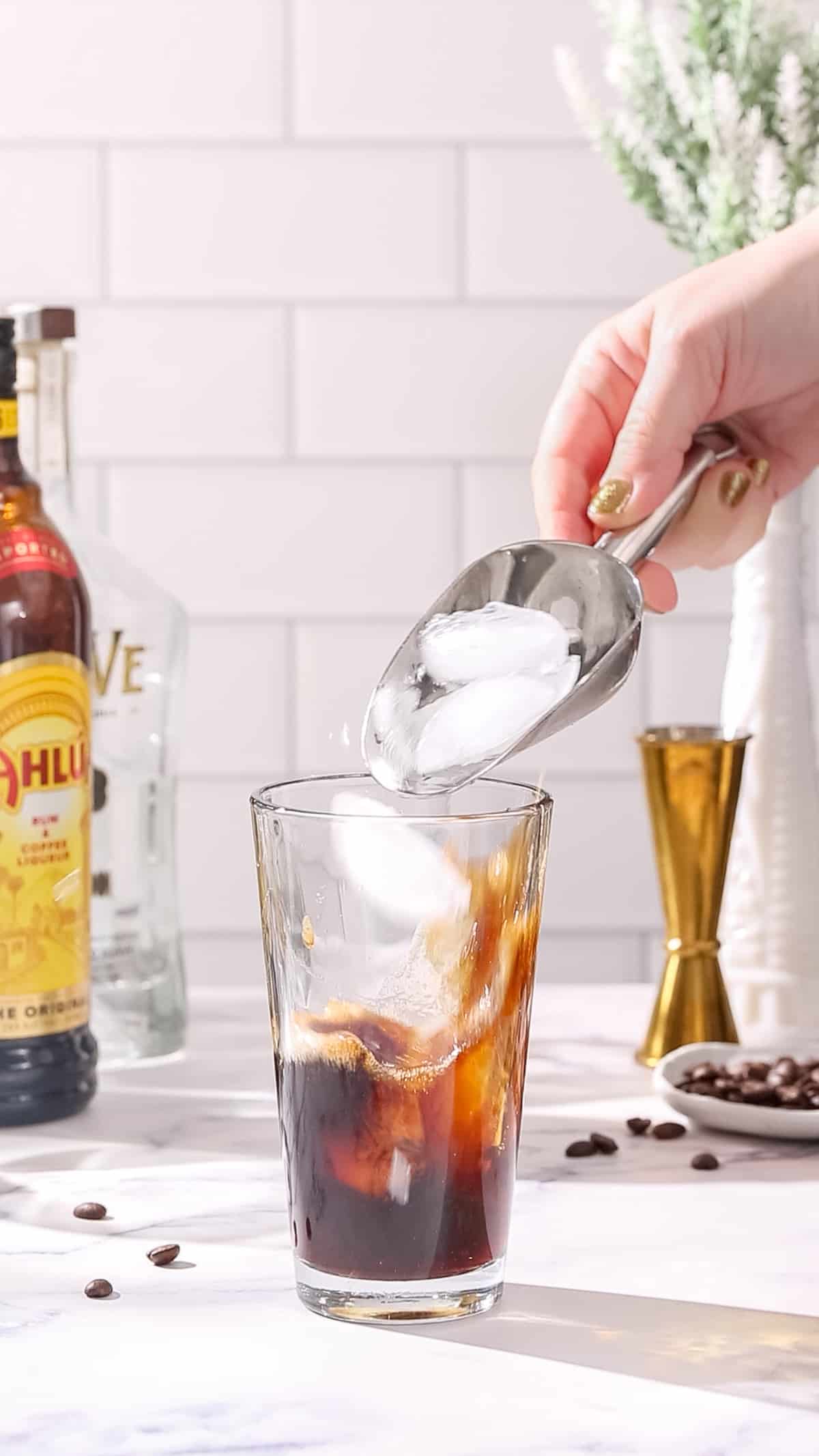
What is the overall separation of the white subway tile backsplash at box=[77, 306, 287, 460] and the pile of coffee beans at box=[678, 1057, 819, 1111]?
0.95 metres

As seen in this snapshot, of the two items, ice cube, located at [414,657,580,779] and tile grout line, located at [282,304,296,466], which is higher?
tile grout line, located at [282,304,296,466]

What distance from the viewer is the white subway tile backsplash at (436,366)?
64.6 inches

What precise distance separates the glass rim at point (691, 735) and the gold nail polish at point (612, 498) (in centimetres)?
12

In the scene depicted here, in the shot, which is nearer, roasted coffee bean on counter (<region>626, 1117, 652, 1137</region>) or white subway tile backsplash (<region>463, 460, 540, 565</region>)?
roasted coffee bean on counter (<region>626, 1117, 652, 1137</region>)

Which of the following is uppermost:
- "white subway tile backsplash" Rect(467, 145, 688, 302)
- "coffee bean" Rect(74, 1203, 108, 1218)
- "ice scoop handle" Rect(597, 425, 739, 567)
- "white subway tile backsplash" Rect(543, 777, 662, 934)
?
"white subway tile backsplash" Rect(467, 145, 688, 302)

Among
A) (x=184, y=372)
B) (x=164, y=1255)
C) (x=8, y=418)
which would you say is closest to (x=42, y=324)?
(x=8, y=418)

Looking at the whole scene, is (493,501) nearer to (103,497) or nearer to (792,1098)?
(103,497)

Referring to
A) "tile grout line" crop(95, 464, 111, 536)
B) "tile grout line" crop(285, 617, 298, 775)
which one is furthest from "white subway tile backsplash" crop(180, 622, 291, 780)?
"tile grout line" crop(95, 464, 111, 536)

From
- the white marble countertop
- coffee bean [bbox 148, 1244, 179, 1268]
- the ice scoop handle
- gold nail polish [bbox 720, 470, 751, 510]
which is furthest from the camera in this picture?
gold nail polish [bbox 720, 470, 751, 510]

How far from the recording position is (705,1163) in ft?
2.49

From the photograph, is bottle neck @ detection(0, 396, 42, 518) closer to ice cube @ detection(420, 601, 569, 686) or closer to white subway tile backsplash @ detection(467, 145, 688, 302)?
ice cube @ detection(420, 601, 569, 686)

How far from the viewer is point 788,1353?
22.0 inches

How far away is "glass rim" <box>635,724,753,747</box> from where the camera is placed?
3.08ft

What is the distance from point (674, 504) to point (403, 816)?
39 cm
